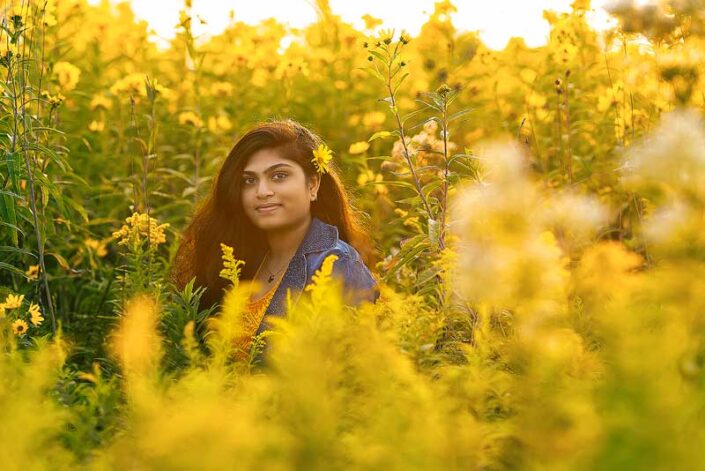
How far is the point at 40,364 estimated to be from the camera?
1494mm

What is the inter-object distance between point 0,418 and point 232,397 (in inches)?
13.1

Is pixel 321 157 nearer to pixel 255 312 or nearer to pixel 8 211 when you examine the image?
pixel 255 312

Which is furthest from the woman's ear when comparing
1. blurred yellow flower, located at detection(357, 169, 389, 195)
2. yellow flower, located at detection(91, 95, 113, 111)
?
yellow flower, located at detection(91, 95, 113, 111)

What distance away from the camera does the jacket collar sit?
305 cm

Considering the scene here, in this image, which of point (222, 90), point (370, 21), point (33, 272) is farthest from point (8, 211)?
point (370, 21)

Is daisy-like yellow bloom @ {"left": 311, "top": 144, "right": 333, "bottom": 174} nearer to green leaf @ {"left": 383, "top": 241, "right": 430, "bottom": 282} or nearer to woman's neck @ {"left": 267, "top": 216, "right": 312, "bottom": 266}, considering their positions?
woman's neck @ {"left": 267, "top": 216, "right": 312, "bottom": 266}

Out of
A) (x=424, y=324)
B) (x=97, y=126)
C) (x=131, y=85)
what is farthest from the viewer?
(x=97, y=126)

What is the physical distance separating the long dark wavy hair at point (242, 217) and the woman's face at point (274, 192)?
0.04 meters

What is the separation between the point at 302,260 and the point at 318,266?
125 mm

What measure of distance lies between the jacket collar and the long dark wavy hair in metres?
0.16

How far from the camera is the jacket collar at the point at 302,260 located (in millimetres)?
3055

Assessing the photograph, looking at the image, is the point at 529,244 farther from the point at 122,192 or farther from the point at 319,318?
the point at 122,192

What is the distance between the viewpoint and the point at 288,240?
3275 millimetres

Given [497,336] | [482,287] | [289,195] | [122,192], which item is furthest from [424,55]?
[482,287]
